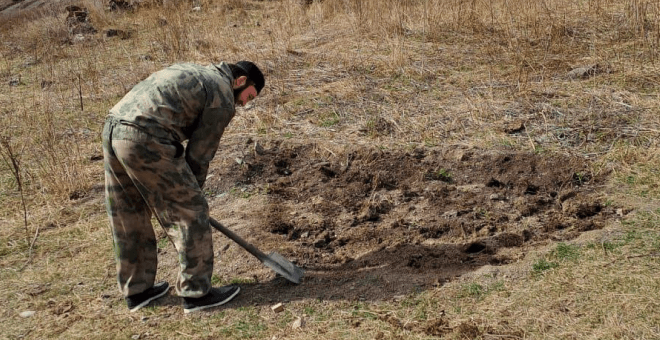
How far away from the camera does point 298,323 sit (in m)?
3.89

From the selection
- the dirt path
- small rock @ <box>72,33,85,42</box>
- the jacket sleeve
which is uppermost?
the jacket sleeve

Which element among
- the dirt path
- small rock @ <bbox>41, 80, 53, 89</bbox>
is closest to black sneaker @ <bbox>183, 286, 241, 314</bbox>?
small rock @ <bbox>41, 80, 53, 89</bbox>

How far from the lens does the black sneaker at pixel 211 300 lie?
408cm

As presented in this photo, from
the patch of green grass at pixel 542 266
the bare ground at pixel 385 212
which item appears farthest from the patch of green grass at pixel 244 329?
the patch of green grass at pixel 542 266

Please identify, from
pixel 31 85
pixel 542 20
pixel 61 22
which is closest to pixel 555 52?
pixel 542 20

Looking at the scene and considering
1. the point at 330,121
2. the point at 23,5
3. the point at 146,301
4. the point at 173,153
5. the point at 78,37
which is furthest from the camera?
the point at 23,5

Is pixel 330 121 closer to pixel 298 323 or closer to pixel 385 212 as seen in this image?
pixel 385 212

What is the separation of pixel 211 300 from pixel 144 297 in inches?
17.5

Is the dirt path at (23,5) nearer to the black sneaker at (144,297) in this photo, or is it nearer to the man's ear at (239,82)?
the black sneaker at (144,297)

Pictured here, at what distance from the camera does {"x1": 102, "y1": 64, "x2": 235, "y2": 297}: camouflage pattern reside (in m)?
3.69

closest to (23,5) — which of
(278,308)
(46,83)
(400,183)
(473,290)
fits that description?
(46,83)

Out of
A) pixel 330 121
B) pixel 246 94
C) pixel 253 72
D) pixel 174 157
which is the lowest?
pixel 330 121

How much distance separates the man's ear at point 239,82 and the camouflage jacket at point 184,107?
0.22 ft

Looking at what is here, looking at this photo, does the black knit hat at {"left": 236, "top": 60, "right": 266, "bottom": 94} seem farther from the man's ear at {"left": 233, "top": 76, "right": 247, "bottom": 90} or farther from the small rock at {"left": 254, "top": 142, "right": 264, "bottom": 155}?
the small rock at {"left": 254, "top": 142, "right": 264, "bottom": 155}
